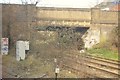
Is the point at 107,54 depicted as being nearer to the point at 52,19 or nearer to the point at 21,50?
the point at 21,50

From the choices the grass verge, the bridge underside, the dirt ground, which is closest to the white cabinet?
the dirt ground

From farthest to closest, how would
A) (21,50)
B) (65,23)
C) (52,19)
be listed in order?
(65,23) → (52,19) → (21,50)

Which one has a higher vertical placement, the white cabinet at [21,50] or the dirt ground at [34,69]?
the white cabinet at [21,50]

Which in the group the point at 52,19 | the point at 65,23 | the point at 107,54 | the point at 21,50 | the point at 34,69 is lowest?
the point at 34,69

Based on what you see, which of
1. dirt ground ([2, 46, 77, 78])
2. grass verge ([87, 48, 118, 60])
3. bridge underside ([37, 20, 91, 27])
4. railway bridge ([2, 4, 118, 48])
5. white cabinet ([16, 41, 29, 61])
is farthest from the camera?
bridge underside ([37, 20, 91, 27])

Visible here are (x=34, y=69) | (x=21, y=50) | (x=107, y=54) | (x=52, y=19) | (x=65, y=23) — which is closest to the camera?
(x=34, y=69)

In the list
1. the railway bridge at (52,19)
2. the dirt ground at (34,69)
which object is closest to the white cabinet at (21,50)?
the dirt ground at (34,69)

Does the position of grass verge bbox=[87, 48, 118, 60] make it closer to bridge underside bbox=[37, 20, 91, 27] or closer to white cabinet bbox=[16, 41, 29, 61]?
white cabinet bbox=[16, 41, 29, 61]

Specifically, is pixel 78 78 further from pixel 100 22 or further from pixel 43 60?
pixel 100 22

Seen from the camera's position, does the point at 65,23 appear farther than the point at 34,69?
Yes

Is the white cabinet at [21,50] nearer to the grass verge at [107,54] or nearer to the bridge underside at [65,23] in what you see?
the grass verge at [107,54]

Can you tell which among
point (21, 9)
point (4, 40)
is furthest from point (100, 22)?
point (4, 40)

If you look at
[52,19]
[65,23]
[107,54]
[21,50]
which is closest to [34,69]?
[21,50]

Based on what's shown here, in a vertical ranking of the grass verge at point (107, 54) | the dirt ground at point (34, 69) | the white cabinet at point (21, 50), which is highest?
the white cabinet at point (21, 50)
